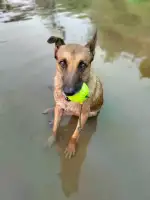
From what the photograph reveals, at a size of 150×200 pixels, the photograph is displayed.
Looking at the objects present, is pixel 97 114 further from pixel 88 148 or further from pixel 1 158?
pixel 1 158

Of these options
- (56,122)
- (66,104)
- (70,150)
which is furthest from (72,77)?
(70,150)

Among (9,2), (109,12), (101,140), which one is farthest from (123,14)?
(101,140)

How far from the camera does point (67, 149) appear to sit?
4043 millimetres

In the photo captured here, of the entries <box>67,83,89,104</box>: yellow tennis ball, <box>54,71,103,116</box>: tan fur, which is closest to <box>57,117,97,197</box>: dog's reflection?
<box>54,71,103,116</box>: tan fur

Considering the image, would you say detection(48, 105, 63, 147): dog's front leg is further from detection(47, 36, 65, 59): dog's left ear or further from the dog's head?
detection(47, 36, 65, 59): dog's left ear

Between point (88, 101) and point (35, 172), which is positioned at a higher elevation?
point (88, 101)

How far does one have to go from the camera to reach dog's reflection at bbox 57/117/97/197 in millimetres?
3556

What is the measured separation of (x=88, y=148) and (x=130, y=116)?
3.29ft

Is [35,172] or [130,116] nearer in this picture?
[35,172]

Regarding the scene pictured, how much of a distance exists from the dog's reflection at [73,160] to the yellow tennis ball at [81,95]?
828 mm

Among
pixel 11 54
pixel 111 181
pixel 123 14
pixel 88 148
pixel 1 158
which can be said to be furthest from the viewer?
pixel 123 14

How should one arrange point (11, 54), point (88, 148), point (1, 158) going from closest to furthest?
1. point (1, 158)
2. point (88, 148)
3. point (11, 54)

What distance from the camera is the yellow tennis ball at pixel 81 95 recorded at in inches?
138

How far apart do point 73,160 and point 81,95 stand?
96 centimetres
